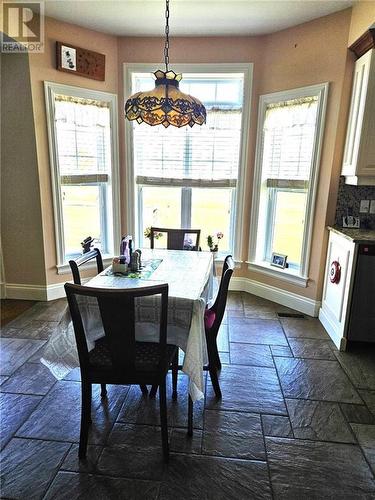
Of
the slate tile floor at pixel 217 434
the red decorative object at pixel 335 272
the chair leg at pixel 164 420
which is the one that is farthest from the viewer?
the red decorative object at pixel 335 272

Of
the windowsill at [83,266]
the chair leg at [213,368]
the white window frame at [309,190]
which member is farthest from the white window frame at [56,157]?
the chair leg at [213,368]

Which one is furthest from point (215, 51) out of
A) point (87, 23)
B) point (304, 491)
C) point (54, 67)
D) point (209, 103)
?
point (304, 491)

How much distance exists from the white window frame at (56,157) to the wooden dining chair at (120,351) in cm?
208

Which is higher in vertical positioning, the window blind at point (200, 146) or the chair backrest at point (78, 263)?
the window blind at point (200, 146)

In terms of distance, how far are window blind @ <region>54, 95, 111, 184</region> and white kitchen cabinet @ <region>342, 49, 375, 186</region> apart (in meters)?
2.52

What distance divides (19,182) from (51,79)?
108cm

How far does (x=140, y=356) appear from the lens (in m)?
1.77

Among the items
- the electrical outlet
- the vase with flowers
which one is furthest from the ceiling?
the vase with flowers

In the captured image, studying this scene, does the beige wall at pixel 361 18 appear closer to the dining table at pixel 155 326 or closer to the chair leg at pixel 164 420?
the dining table at pixel 155 326

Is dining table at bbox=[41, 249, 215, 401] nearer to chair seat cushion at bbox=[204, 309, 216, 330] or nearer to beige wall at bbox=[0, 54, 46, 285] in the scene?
chair seat cushion at bbox=[204, 309, 216, 330]

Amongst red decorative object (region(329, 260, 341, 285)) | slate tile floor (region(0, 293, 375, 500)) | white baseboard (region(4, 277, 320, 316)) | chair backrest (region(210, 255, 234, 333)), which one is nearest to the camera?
slate tile floor (region(0, 293, 375, 500))

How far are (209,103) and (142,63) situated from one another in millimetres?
848

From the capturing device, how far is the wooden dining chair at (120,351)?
60.0 inches

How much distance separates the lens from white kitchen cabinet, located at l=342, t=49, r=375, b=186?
2.69 metres
